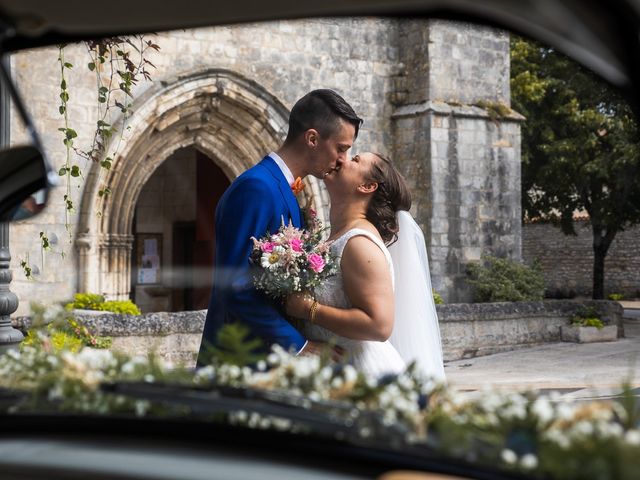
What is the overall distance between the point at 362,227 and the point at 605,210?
2048 cm

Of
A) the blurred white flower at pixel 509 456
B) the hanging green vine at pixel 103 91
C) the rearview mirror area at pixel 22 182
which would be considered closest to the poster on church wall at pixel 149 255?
the hanging green vine at pixel 103 91

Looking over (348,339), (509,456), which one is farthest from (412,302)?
(509,456)

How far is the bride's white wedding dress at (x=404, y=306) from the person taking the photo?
11.3 ft

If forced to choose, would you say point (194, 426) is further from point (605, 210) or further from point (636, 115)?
point (605, 210)

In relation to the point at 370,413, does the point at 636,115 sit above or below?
above

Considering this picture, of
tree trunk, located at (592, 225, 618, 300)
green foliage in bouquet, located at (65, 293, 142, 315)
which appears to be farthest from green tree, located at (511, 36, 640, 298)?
green foliage in bouquet, located at (65, 293, 142, 315)

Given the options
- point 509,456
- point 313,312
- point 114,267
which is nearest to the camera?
point 509,456

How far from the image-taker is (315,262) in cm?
339

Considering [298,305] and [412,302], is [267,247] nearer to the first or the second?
[298,305]

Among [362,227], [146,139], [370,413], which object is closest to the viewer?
[370,413]

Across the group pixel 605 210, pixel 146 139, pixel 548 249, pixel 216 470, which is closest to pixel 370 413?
pixel 216 470

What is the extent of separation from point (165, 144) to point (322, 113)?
11.9 meters

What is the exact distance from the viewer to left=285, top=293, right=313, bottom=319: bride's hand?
11.0ft

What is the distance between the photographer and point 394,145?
1672 centimetres
